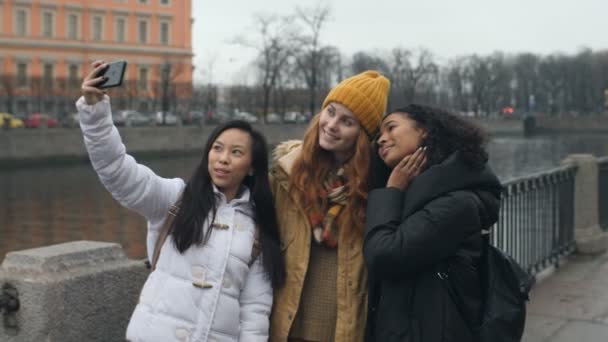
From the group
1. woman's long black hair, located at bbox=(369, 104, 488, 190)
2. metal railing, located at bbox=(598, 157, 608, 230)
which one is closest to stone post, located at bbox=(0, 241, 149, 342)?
woman's long black hair, located at bbox=(369, 104, 488, 190)

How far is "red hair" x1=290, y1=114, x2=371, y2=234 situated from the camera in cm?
296

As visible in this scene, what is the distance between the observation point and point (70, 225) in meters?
20.4

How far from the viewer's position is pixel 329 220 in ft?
9.72

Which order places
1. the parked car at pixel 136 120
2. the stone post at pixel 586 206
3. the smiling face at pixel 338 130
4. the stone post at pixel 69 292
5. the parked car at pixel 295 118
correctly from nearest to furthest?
the smiling face at pixel 338 130 → the stone post at pixel 69 292 → the stone post at pixel 586 206 → the parked car at pixel 136 120 → the parked car at pixel 295 118

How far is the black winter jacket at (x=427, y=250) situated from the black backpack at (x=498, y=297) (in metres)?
0.03

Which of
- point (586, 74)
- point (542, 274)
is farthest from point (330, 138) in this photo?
point (586, 74)

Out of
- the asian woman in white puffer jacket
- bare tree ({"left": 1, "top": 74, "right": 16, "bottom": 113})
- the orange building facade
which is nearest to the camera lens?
the asian woman in white puffer jacket

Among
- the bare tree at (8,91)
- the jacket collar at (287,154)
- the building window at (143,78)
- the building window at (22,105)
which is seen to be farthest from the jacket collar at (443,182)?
the building window at (143,78)

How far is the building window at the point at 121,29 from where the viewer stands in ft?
266

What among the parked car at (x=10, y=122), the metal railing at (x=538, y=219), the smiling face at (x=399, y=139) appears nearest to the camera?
the smiling face at (x=399, y=139)

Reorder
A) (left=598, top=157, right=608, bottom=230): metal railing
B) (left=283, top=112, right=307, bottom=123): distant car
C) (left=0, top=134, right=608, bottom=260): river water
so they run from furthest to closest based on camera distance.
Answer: (left=283, top=112, right=307, bottom=123): distant car → (left=0, top=134, right=608, bottom=260): river water → (left=598, top=157, right=608, bottom=230): metal railing

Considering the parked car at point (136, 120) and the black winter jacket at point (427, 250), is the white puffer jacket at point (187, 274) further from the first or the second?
the parked car at point (136, 120)

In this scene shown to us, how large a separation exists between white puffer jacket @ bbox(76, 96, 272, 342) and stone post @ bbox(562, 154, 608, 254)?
273 inches

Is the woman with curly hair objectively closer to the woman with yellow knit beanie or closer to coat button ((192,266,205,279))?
the woman with yellow knit beanie
